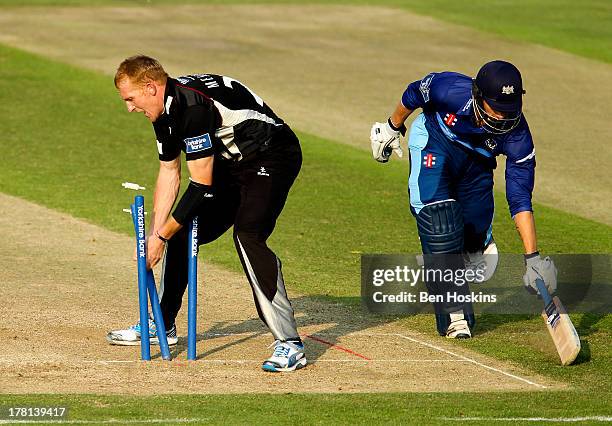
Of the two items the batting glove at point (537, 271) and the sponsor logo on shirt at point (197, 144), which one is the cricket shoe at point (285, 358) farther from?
the batting glove at point (537, 271)

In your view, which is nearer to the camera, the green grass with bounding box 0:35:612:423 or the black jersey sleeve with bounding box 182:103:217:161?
Result: the green grass with bounding box 0:35:612:423

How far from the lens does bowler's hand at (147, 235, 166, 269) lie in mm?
7875

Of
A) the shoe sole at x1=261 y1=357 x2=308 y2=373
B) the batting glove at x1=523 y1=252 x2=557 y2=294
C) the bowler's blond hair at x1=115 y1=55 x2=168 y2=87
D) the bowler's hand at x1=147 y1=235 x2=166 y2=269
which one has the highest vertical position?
the bowler's blond hair at x1=115 y1=55 x2=168 y2=87

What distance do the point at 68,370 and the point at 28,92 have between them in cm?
1225

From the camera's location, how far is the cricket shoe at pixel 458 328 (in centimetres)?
881

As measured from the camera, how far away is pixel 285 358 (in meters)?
7.83

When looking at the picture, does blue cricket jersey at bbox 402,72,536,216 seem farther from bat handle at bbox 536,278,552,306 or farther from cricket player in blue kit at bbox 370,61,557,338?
bat handle at bbox 536,278,552,306

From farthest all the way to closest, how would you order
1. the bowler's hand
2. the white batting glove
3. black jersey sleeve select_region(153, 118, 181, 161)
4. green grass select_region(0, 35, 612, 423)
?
1. the white batting glove
2. the bowler's hand
3. black jersey sleeve select_region(153, 118, 181, 161)
4. green grass select_region(0, 35, 612, 423)

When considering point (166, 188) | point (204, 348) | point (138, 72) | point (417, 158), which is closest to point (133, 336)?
→ point (204, 348)

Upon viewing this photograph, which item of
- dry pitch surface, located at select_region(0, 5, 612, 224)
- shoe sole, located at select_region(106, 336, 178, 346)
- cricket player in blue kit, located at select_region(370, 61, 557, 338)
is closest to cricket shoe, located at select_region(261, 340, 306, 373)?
shoe sole, located at select_region(106, 336, 178, 346)

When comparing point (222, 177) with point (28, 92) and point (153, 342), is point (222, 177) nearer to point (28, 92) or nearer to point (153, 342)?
point (153, 342)

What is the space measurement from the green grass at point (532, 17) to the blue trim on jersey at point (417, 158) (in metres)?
Result: 15.1

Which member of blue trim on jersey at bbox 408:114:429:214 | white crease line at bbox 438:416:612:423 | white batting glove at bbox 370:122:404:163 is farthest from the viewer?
white batting glove at bbox 370:122:404:163

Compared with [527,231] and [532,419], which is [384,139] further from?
[532,419]
